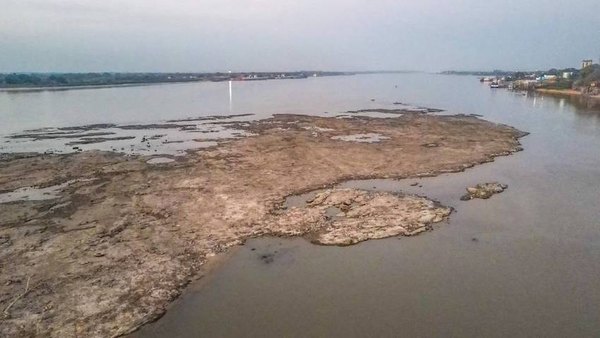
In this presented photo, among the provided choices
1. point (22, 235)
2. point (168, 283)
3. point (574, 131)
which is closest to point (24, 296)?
point (168, 283)

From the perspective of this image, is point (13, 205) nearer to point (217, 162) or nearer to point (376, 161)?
point (217, 162)

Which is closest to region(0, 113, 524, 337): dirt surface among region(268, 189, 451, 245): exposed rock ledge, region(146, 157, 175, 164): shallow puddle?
region(268, 189, 451, 245): exposed rock ledge

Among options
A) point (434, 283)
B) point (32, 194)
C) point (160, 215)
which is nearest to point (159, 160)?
point (32, 194)

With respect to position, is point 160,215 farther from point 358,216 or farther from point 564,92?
point 564,92

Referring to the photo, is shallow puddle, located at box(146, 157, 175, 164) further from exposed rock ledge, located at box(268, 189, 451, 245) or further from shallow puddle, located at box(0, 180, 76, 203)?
exposed rock ledge, located at box(268, 189, 451, 245)

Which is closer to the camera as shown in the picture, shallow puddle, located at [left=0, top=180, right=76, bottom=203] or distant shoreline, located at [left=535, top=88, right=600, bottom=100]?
shallow puddle, located at [left=0, top=180, right=76, bottom=203]

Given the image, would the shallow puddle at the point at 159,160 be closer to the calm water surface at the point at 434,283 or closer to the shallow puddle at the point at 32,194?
the shallow puddle at the point at 32,194

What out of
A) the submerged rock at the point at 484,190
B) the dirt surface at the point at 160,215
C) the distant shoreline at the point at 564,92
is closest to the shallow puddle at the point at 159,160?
the dirt surface at the point at 160,215
